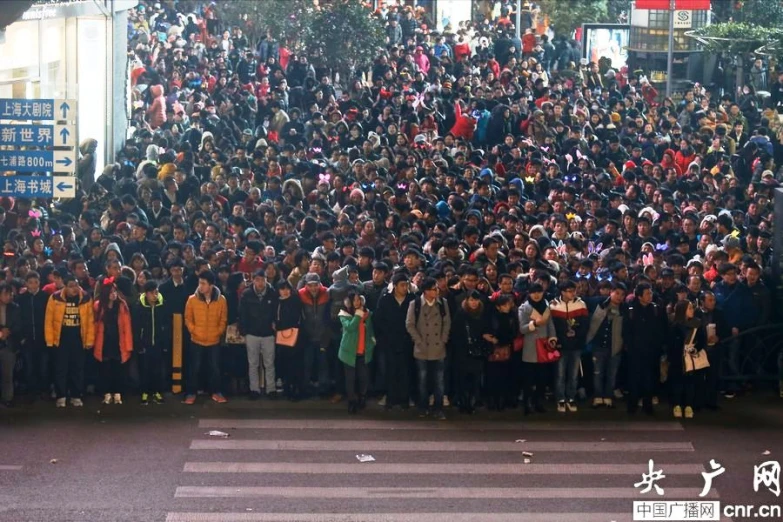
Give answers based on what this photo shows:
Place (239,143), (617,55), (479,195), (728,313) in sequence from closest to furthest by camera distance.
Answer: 1. (728,313)
2. (479,195)
3. (239,143)
4. (617,55)

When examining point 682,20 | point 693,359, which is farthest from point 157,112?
point 693,359

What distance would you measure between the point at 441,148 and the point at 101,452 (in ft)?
37.6

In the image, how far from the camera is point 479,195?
20516mm

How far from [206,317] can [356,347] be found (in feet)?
5.35

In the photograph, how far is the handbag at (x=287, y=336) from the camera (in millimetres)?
15812

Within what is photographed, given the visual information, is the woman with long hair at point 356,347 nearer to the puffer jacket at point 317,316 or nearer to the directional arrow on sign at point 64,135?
the puffer jacket at point 317,316

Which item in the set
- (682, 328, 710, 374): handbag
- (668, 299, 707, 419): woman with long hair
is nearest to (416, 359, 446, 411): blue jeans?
(668, 299, 707, 419): woman with long hair

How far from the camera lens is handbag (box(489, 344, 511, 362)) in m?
15.4

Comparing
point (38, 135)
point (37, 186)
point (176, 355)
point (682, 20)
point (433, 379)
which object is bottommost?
point (433, 379)

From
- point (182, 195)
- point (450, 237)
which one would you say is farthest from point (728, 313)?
point (182, 195)

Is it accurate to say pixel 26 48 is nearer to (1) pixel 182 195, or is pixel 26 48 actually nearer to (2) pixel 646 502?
(1) pixel 182 195

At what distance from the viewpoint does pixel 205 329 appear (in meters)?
15.8

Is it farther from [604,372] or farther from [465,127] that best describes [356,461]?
[465,127]

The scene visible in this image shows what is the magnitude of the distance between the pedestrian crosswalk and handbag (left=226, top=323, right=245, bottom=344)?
44.4 inches
